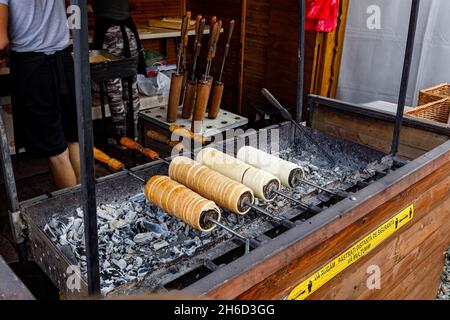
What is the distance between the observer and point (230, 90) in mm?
6309

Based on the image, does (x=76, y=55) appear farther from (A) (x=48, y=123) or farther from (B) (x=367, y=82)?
(B) (x=367, y=82)

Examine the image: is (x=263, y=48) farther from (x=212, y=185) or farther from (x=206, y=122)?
(x=212, y=185)

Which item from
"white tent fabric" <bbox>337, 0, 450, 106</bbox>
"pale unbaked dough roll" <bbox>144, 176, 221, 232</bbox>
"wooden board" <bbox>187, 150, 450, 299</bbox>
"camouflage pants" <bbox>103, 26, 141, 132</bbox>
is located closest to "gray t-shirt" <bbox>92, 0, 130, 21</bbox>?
"camouflage pants" <bbox>103, 26, 141, 132</bbox>

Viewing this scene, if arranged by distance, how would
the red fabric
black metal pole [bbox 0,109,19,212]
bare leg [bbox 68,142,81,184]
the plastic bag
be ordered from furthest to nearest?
the plastic bag → the red fabric → bare leg [bbox 68,142,81,184] → black metal pole [bbox 0,109,19,212]

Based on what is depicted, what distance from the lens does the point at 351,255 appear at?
1717 mm

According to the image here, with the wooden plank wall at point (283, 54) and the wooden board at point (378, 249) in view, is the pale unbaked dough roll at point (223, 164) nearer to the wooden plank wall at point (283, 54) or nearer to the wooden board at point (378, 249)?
the wooden board at point (378, 249)

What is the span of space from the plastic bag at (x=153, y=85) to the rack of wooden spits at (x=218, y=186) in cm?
286

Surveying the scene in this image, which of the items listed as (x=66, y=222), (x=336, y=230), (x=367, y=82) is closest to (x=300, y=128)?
(x=336, y=230)

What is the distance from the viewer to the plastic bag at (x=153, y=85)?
4.85 m

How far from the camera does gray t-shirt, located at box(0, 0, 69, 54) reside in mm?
2725

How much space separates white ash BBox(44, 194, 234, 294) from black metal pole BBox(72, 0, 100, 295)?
1.62 feet

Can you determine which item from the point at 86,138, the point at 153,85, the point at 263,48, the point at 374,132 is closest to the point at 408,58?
the point at 374,132

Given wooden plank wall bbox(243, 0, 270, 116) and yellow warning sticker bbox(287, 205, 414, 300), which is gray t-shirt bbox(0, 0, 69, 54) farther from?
wooden plank wall bbox(243, 0, 270, 116)
